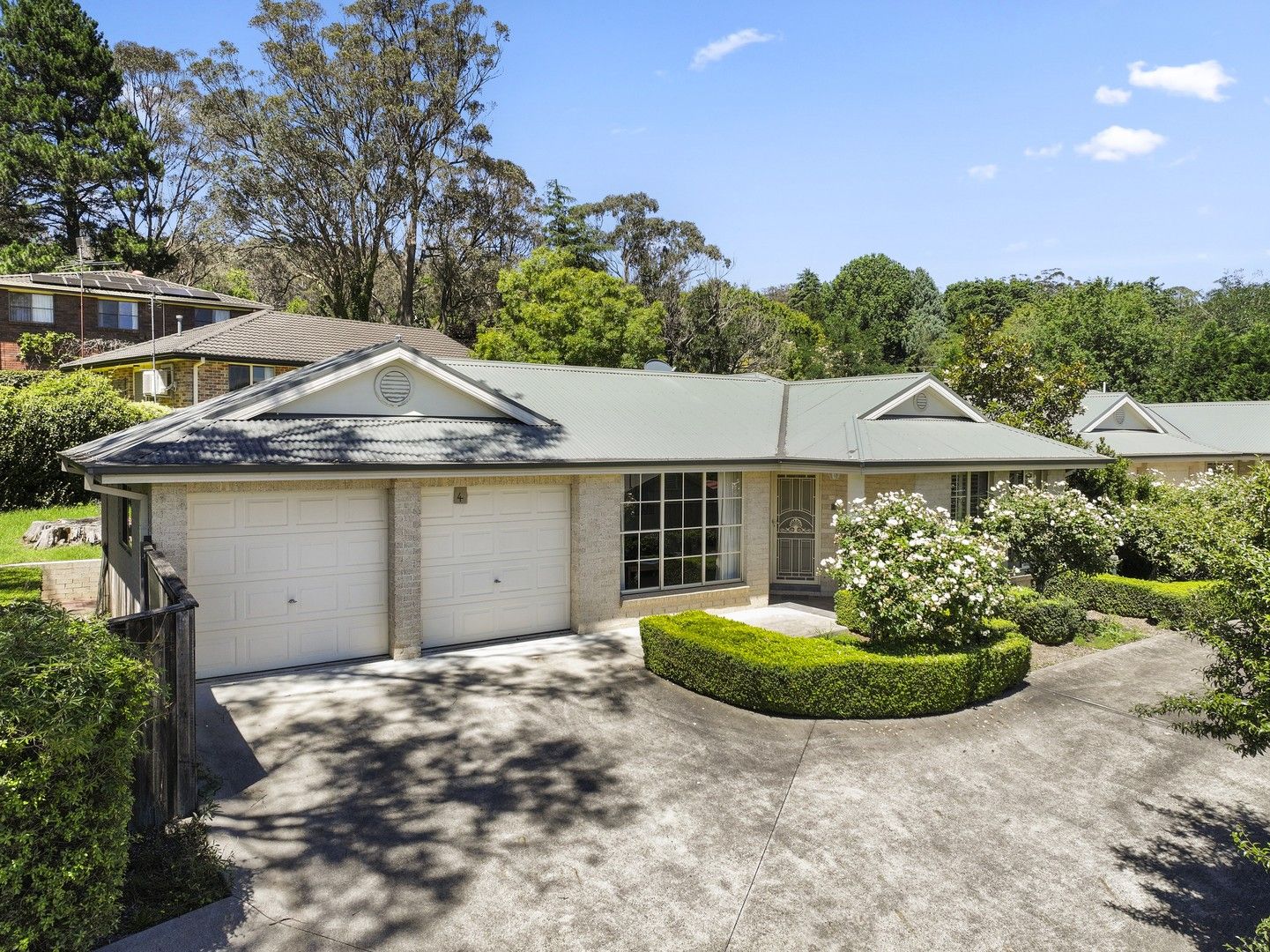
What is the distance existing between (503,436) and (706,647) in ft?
15.9

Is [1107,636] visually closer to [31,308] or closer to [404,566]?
[404,566]

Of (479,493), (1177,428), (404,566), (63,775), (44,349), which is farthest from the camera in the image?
(44,349)

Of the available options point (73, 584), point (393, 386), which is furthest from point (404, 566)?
point (73, 584)

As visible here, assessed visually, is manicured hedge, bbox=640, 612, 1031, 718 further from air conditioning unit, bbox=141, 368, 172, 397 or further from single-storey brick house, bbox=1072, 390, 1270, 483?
air conditioning unit, bbox=141, 368, 172, 397

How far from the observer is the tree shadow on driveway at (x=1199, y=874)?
5684mm

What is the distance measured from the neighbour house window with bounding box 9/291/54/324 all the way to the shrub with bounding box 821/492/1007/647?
3904 centimetres

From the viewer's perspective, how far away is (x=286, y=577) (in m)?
10.8

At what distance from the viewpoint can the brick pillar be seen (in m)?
11.3

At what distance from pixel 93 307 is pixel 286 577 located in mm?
33989

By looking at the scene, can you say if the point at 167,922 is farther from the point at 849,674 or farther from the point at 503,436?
the point at 503,436

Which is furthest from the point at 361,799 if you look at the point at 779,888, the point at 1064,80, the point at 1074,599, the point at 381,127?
the point at 381,127

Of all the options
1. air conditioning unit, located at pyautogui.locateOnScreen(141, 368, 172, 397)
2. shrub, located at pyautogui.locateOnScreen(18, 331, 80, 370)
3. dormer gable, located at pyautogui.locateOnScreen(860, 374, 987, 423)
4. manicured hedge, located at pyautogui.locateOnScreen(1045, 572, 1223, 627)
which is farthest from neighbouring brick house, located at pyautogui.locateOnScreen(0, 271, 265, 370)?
manicured hedge, located at pyautogui.locateOnScreen(1045, 572, 1223, 627)

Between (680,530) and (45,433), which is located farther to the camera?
(45,433)

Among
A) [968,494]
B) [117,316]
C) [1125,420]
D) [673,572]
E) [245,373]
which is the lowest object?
[673,572]
